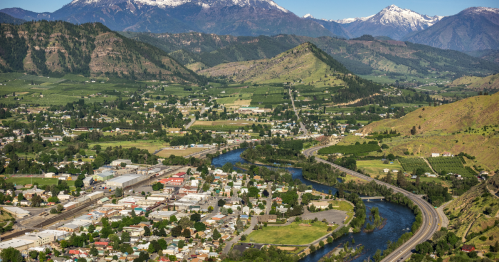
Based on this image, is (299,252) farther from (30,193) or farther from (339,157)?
(339,157)

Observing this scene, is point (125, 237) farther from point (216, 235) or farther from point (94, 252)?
point (216, 235)

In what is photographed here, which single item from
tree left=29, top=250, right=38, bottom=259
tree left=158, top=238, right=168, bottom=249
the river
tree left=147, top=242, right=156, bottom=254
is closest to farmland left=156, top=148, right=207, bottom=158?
the river

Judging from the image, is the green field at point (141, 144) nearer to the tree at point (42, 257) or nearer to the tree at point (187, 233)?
the tree at point (187, 233)

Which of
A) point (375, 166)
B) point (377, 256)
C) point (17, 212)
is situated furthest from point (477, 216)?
point (17, 212)

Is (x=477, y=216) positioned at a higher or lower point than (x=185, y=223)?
higher

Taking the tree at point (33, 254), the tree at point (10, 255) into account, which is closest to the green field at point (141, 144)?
the tree at point (33, 254)
